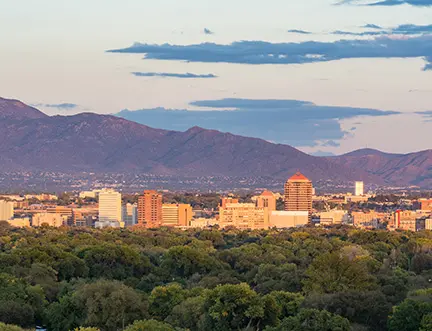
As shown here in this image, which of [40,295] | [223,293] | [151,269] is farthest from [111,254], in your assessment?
[223,293]

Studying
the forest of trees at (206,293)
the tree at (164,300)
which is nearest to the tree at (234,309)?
the forest of trees at (206,293)

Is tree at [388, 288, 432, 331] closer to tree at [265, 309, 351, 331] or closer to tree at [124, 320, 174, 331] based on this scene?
tree at [265, 309, 351, 331]

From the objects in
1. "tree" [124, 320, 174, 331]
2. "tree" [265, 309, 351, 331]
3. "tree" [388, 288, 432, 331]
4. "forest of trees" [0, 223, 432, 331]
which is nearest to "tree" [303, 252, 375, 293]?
"forest of trees" [0, 223, 432, 331]

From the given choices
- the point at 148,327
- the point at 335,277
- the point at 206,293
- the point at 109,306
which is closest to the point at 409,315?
the point at 206,293

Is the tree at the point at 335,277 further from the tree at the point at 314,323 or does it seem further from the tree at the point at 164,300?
the tree at the point at 314,323

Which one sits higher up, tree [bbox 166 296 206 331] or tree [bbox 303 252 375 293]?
tree [bbox 303 252 375 293]

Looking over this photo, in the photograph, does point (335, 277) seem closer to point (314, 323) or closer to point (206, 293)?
point (206, 293)

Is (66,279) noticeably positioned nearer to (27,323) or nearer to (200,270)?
(200,270)
